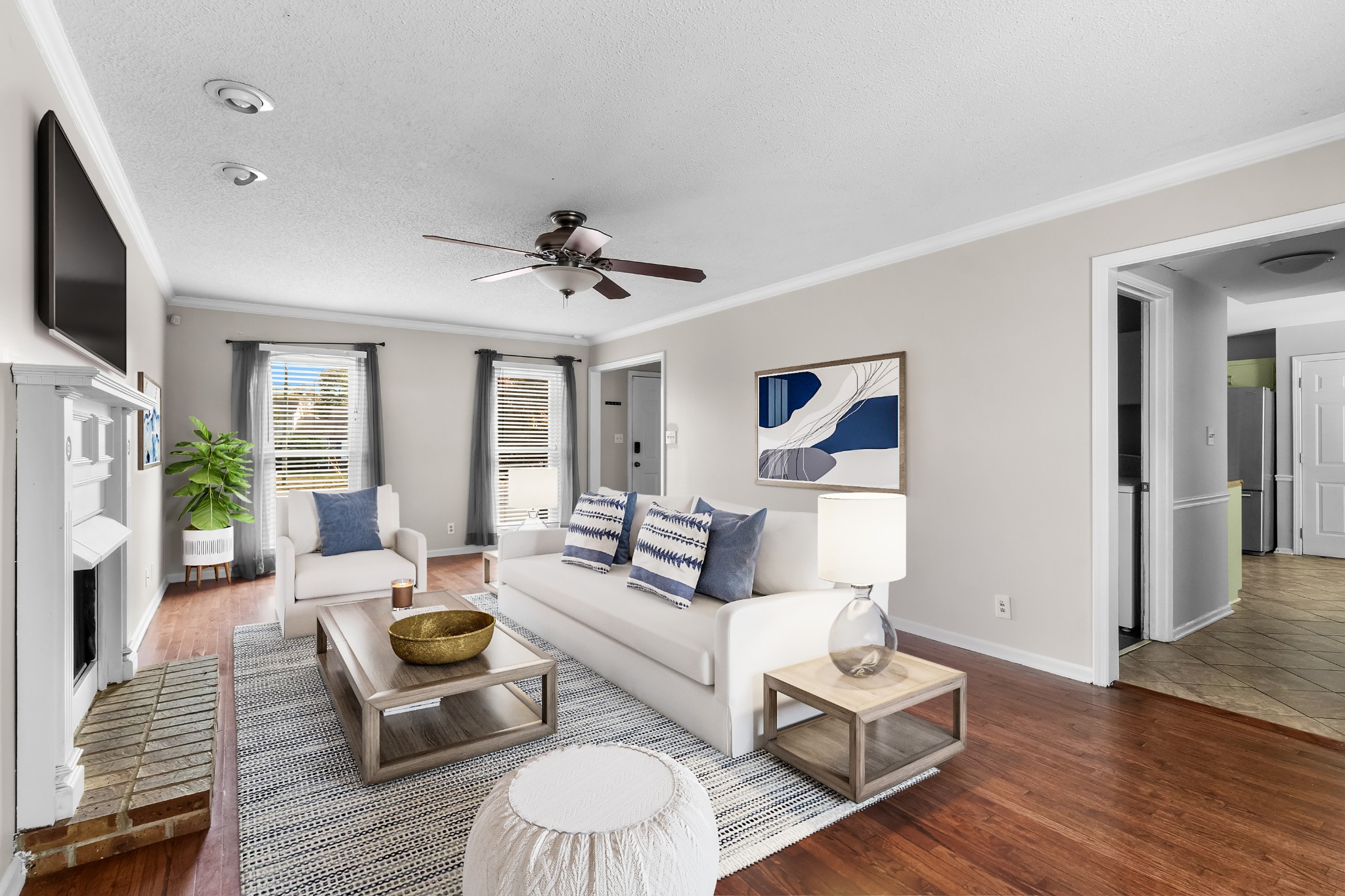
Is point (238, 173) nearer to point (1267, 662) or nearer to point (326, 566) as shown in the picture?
point (326, 566)

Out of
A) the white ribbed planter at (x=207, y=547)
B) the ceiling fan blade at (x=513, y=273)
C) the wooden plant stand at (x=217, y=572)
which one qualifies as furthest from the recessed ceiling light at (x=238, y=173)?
the wooden plant stand at (x=217, y=572)

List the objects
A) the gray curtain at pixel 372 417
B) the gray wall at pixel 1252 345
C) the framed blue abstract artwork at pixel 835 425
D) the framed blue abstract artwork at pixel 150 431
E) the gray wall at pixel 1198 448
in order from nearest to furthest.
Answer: the gray wall at pixel 1198 448
the framed blue abstract artwork at pixel 150 431
the framed blue abstract artwork at pixel 835 425
the gray curtain at pixel 372 417
the gray wall at pixel 1252 345

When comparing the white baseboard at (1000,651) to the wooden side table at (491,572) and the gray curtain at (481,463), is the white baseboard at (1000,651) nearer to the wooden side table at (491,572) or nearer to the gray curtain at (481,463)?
the wooden side table at (491,572)

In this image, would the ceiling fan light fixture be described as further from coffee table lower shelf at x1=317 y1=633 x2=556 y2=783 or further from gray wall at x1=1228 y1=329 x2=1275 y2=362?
gray wall at x1=1228 y1=329 x2=1275 y2=362

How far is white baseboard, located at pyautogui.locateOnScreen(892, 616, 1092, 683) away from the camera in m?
3.38

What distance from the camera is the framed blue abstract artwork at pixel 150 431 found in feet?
13.6

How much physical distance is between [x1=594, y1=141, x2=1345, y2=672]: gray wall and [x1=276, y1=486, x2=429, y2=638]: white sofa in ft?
9.65

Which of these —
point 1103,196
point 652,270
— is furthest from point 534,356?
point 1103,196

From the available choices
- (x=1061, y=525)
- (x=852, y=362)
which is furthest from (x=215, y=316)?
(x=1061, y=525)

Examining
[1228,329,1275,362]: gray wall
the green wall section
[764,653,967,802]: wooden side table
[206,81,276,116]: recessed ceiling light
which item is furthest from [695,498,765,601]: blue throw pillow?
[1228,329,1275,362]: gray wall

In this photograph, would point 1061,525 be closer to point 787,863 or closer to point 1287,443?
point 787,863

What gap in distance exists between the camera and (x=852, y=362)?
4.56m

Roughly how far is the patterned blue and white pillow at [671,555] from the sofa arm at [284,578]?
2.17 meters

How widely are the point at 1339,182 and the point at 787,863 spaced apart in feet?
10.8
